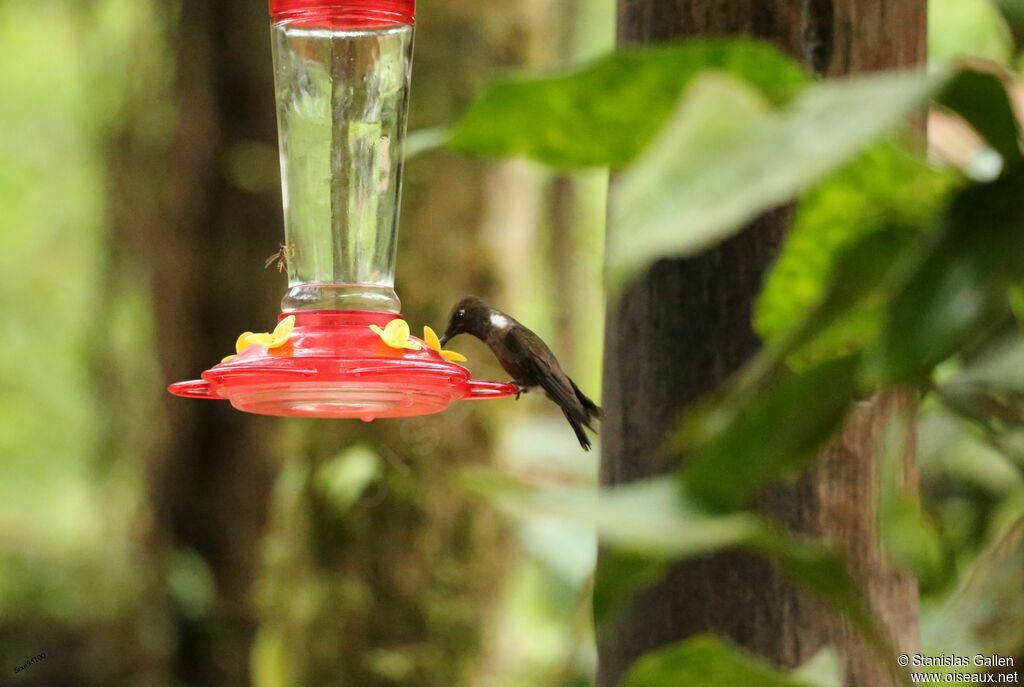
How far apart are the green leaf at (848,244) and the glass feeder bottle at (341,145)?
1454 mm

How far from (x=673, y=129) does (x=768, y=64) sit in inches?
6.7

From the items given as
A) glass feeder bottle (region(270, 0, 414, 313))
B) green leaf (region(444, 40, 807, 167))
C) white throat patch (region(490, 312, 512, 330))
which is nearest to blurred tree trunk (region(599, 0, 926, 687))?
green leaf (region(444, 40, 807, 167))

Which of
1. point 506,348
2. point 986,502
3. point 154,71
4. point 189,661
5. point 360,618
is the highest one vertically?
point 154,71

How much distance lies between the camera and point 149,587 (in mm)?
5500

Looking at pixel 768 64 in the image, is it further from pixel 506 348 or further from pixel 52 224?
pixel 52 224

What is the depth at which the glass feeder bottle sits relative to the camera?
2.29 metres

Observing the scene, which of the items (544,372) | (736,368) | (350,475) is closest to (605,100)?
(736,368)

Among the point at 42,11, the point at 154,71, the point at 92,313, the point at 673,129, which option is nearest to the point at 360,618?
the point at 154,71

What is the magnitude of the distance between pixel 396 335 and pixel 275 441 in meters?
3.45

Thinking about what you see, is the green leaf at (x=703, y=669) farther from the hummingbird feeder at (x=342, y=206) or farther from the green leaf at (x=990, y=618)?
the hummingbird feeder at (x=342, y=206)

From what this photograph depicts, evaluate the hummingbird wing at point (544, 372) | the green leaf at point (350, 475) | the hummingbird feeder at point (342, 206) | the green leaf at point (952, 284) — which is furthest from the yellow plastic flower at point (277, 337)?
the green leaf at point (350, 475)

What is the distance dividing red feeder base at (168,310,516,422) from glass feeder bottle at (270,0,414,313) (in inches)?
19.8

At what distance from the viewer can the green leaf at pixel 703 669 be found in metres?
0.68

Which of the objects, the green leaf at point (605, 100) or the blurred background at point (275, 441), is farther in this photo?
the blurred background at point (275, 441)
